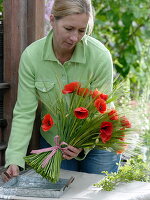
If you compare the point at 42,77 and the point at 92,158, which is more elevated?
the point at 42,77

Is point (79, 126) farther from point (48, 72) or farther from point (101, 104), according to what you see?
point (48, 72)

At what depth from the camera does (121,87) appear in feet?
8.75

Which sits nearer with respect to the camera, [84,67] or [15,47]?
[84,67]

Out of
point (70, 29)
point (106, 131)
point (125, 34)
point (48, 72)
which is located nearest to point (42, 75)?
point (48, 72)

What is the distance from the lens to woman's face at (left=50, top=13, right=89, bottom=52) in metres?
2.63

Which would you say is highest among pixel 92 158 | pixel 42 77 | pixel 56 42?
pixel 56 42

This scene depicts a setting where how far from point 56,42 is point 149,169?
0.90 meters

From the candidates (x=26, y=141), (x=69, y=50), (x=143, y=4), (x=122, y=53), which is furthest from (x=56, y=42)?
(x=122, y=53)

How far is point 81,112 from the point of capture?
250cm

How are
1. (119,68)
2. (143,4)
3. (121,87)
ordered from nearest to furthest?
1. (121,87)
2. (143,4)
3. (119,68)

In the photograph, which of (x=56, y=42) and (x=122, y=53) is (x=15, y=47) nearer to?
(x=56, y=42)

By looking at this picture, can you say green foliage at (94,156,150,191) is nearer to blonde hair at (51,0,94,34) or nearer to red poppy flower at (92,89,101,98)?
red poppy flower at (92,89,101,98)

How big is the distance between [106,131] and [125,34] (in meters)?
3.55

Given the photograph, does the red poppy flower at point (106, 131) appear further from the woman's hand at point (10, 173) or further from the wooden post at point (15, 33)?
the wooden post at point (15, 33)
